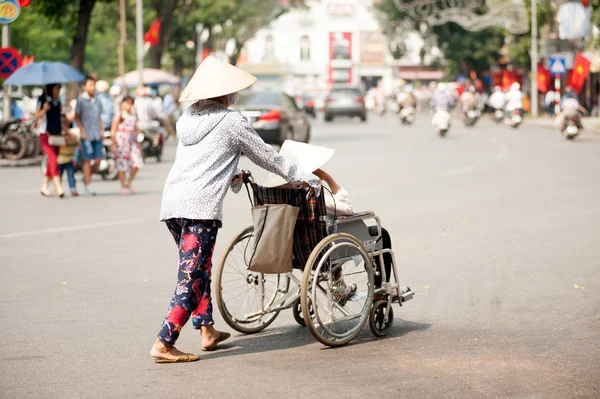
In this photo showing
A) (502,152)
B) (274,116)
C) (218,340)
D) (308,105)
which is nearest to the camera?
(218,340)

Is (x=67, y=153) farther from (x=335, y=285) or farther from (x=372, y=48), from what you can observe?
(x=372, y=48)

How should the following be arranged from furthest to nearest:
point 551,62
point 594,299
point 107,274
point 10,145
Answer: point 551,62
point 10,145
point 107,274
point 594,299

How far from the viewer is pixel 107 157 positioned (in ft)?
65.2

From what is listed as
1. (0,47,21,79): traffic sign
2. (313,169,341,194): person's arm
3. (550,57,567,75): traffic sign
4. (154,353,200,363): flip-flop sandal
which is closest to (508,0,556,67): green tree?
(550,57,567,75): traffic sign

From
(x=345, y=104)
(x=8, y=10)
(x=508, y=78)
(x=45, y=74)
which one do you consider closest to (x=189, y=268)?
(x=45, y=74)

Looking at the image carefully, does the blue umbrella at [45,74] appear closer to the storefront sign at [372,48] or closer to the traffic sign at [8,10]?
the traffic sign at [8,10]

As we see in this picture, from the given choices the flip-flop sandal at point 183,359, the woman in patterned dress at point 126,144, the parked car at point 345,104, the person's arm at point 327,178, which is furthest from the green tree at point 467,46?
the flip-flop sandal at point 183,359

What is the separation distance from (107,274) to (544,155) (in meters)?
17.3

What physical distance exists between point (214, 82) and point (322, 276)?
1230mm

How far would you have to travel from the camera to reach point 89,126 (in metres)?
16.3

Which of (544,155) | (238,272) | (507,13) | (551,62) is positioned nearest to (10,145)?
(544,155)

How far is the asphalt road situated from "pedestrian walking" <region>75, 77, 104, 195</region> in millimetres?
722

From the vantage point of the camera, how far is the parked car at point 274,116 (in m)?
28.2

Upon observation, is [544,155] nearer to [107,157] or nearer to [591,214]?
[107,157]
